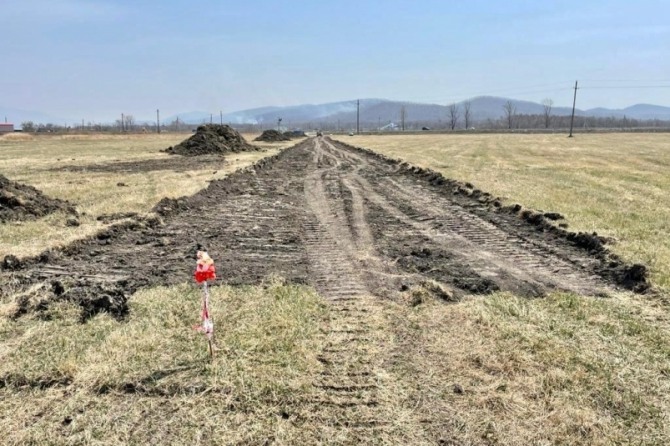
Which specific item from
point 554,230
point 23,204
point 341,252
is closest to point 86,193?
point 23,204

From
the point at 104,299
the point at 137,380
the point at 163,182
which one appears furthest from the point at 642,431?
the point at 163,182

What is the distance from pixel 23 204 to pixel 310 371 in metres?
8.95

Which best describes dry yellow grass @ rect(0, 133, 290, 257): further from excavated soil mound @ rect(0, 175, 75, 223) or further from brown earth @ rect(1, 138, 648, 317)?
brown earth @ rect(1, 138, 648, 317)

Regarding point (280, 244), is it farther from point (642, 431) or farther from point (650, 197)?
point (650, 197)

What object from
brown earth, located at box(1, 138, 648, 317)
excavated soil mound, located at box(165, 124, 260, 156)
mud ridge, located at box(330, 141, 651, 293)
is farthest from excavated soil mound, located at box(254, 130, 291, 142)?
brown earth, located at box(1, 138, 648, 317)

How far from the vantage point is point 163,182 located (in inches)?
648

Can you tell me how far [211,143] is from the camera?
3375 cm

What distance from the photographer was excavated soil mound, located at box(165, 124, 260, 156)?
32531 mm

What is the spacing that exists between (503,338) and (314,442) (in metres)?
2.27

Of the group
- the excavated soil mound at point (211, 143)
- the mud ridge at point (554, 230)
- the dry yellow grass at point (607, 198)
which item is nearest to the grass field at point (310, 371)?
the mud ridge at point (554, 230)

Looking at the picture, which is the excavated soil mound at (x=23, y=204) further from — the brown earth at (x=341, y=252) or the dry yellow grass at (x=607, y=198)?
the dry yellow grass at (x=607, y=198)

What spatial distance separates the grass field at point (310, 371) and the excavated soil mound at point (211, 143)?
27829mm

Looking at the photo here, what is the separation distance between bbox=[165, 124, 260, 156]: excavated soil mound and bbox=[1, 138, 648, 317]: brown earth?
20593mm

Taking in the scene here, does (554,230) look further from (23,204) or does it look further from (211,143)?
(211,143)
